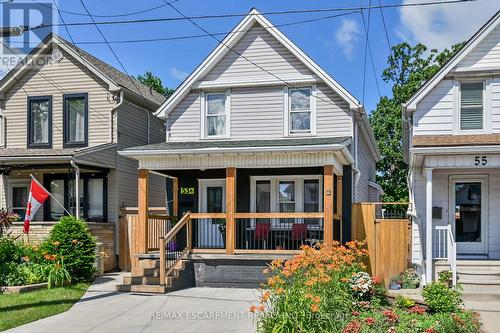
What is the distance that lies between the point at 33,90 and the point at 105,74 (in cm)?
304

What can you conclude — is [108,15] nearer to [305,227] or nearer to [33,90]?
[33,90]

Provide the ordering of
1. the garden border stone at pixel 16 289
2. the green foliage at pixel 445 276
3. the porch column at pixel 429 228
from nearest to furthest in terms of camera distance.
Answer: the garden border stone at pixel 16 289
the green foliage at pixel 445 276
the porch column at pixel 429 228

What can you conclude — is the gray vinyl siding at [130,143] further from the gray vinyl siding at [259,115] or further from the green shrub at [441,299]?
the green shrub at [441,299]

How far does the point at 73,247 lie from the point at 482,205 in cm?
1101

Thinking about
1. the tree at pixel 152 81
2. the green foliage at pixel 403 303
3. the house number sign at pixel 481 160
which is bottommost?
the green foliage at pixel 403 303

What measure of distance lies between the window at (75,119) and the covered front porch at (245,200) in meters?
3.49

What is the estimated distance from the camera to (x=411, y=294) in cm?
1202

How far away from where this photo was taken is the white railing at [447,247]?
39.2ft

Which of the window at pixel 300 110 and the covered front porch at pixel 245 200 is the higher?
the window at pixel 300 110

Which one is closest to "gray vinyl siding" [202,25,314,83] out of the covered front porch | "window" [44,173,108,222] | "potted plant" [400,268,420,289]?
the covered front porch

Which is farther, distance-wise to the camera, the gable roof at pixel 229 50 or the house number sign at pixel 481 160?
the gable roof at pixel 229 50

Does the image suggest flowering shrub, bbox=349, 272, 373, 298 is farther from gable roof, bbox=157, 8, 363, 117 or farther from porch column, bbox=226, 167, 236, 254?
gable roof, bbox=157, 8, 363, 117

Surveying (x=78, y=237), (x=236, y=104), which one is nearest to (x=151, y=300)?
(x=78, y=237)

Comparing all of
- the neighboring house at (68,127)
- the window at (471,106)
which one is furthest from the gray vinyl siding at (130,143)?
the window at (471,106)
